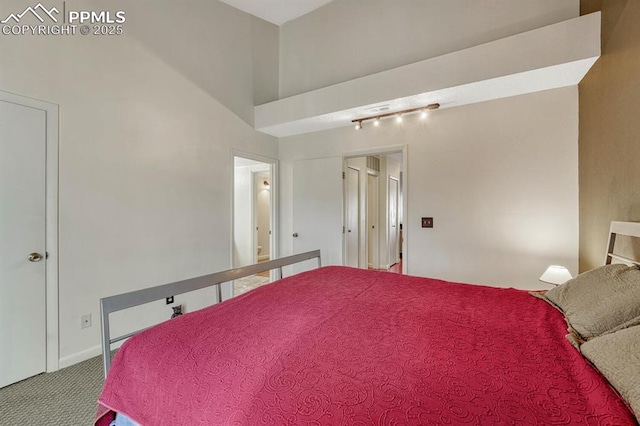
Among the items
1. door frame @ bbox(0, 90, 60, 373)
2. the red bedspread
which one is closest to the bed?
the red bedspread

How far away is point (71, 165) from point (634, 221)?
3.92 meters

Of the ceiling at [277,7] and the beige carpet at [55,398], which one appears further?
the ceiling at [277,7]

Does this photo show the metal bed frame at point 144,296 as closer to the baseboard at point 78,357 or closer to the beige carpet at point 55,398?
the beige carpet at point 55,398

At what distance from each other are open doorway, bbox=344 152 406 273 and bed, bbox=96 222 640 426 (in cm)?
266

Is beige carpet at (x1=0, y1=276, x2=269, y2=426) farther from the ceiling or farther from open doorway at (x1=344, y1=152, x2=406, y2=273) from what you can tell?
the ceiling

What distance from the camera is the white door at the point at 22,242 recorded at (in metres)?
2.02

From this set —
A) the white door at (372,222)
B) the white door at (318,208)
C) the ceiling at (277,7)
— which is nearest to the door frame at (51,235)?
the ceiling at (277,7)

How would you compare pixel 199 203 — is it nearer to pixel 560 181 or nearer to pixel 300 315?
pixel 300 315

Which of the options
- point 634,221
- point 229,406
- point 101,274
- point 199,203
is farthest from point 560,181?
point 101,274

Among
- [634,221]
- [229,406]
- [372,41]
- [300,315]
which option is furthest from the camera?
[372,41]

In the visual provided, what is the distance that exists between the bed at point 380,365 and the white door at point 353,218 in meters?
2.76

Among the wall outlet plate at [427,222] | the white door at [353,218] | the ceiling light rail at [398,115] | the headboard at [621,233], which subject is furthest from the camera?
the white door at [353,218]

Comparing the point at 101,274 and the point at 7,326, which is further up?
the point at 101,274

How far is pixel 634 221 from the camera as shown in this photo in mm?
1621
